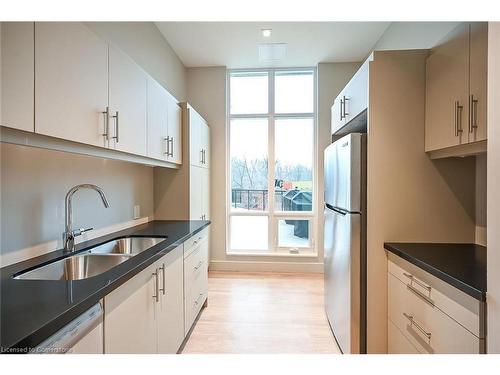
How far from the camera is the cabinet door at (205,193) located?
3643mm

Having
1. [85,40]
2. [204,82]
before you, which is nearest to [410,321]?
[85,40]

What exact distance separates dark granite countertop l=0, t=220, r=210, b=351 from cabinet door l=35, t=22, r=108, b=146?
0.61 metres

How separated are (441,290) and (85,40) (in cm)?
210

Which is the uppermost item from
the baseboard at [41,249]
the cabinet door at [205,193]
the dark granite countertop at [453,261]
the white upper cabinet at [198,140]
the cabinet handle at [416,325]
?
the white upper cabinet at [198,140]

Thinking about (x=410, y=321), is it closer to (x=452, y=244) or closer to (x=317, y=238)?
(x=452, y=244)

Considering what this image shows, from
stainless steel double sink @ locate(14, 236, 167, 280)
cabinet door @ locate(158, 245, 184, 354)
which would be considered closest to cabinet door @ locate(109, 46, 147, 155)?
stainless steel double sink @ locate(14, 236, 167, 280)

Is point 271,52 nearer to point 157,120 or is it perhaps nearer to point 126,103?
point 157,120

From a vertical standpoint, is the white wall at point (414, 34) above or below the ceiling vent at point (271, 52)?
below

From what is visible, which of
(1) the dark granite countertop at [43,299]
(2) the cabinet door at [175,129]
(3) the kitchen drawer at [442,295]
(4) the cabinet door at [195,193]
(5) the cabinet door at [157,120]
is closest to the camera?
(1) the dark granite countertop at [43,299]

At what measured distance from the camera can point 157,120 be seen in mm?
2328

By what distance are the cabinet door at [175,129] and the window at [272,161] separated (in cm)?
144

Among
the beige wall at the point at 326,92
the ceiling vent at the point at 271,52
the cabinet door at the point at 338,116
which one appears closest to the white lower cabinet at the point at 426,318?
the cabinet door at the point at 338,116

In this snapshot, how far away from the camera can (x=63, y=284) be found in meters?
1.04

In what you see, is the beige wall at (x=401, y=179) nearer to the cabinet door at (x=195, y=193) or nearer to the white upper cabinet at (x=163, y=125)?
the white upper cabinet at (x=163, y=125)
